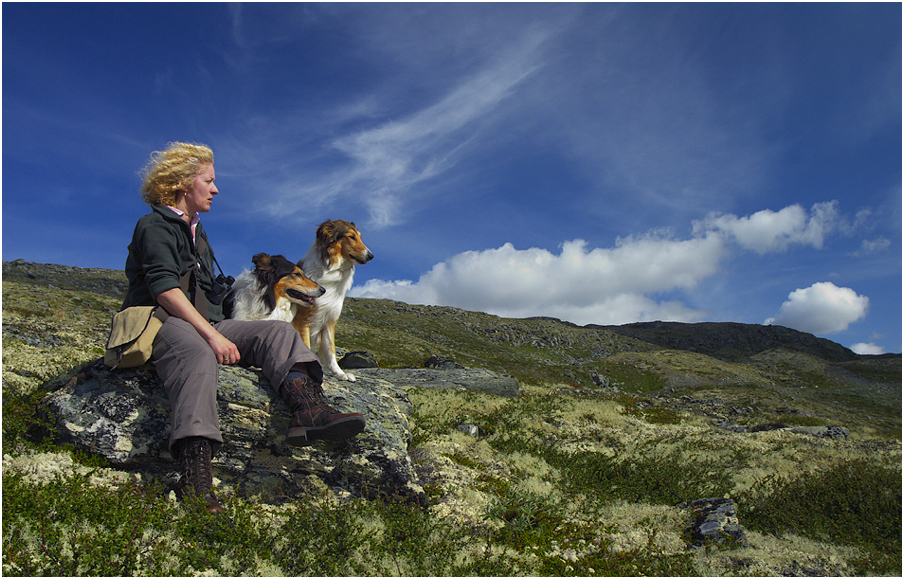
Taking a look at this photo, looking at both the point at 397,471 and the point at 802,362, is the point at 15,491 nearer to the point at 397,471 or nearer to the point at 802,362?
the point at 397,471

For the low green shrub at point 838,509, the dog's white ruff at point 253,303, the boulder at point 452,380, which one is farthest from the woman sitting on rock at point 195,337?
the boulder at point 452,380

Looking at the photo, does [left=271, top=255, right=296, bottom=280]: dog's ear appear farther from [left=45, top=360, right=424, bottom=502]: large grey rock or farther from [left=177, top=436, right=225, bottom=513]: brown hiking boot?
[left=177, top=436, right=225, bottom=513]: brown hiking boot

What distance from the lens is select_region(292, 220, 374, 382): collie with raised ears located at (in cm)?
679

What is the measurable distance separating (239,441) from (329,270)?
2787 millimetres

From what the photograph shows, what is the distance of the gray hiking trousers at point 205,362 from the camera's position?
4.28 metres

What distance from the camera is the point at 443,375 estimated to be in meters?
20.1

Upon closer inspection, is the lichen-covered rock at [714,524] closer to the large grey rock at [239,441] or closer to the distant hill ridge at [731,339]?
the large grey rock at [239,441]

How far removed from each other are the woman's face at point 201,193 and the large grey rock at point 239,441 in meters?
1.97

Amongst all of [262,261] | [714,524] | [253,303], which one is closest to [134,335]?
[253,303]

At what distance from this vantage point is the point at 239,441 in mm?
5051

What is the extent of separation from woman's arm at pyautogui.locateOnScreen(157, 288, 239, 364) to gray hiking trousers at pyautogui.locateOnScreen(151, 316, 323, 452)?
0.24ft

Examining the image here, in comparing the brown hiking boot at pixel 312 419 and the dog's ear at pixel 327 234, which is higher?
the dog's ear at pixel 327 234

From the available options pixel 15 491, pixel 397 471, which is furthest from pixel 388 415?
pixel 15 491

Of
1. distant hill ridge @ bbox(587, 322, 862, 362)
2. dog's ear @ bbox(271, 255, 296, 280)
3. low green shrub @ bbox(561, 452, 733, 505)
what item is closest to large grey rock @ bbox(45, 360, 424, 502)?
dog's ear @ bbox(271, 255, 296, 280)
